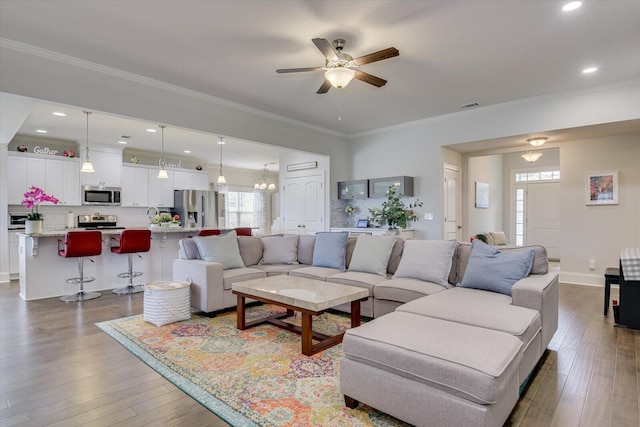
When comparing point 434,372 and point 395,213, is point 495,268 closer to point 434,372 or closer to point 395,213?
point 434,372

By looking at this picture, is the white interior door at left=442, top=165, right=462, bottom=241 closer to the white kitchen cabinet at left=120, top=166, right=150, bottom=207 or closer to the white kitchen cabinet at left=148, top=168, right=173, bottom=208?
the white kitchen cabinet at left=148, top=168, right=173, bottom=208

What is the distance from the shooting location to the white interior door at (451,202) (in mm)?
5989

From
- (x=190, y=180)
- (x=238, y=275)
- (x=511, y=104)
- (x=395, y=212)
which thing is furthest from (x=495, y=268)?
(x=190, y=180)

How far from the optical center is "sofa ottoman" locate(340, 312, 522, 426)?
153cm

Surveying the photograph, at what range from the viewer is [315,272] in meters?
4.05

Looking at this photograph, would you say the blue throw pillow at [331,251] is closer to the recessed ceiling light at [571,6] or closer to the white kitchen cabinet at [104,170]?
the recessed ceiling light at [571,6]

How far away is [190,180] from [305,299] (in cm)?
716

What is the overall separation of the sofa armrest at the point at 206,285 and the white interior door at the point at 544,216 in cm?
869

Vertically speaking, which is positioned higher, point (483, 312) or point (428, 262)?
point (428, 262)

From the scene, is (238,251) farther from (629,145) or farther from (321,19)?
(629,145)

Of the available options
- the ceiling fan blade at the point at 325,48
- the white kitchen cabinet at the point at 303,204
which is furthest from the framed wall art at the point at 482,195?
the ceiling fan blade at the point at 325,48

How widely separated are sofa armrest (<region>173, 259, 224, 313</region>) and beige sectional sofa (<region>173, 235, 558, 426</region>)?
1882mm

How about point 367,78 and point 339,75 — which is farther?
point 367,78

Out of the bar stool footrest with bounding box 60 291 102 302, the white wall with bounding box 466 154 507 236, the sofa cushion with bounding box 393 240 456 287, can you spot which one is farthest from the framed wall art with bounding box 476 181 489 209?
the bar stool footrest with bounding box 60 291 102 302
